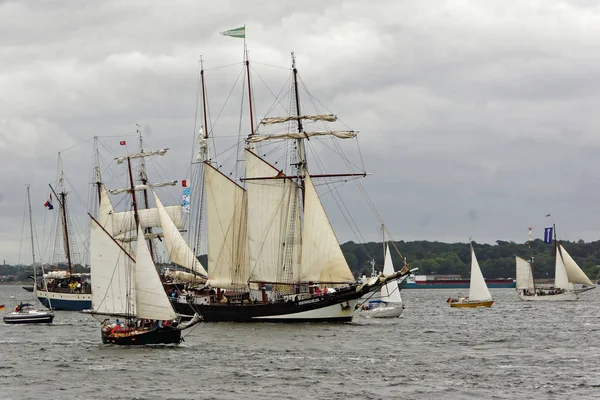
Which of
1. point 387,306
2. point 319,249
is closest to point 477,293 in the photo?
point 387,306

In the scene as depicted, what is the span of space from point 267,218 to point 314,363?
133ft

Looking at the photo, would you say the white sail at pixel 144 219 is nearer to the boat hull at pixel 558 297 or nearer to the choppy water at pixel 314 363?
the choppy water at pixel 314 363

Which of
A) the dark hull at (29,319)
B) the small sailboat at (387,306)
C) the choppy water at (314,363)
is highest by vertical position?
the small sailboat at (387,306)

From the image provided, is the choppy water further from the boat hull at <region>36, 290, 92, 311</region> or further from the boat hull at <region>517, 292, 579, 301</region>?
the boat hull at <region>517, 292, 579, 301</region>

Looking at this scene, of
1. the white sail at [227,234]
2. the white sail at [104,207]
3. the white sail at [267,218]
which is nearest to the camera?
the white sail at [267,218]

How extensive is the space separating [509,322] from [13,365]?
63.4 m

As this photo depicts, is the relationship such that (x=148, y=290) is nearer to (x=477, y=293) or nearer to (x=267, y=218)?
(x=267, y=218)

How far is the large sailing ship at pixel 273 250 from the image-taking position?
112250 millimetres

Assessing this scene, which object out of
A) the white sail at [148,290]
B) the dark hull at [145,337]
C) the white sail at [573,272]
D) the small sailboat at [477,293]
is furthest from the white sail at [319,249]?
the white sail at [573,272]

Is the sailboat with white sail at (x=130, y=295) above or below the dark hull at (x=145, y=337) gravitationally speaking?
above

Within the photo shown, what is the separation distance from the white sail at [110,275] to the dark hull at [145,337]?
2.04 meters

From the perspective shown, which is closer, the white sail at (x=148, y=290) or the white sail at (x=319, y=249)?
the white sail at (x=148, y=290)

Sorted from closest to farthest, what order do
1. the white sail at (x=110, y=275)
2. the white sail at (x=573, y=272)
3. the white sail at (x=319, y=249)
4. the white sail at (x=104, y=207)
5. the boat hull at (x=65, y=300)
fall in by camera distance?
1. the white sail at (x=110, y=275)
2. the white sail at (x=319, y=249)
3. the white sail at (x=104, y=207)
4. the boat hull at (x=65, y=300)
5. the white sail at (x=573, y=272)

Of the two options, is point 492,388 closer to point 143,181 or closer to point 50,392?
point 50,392
